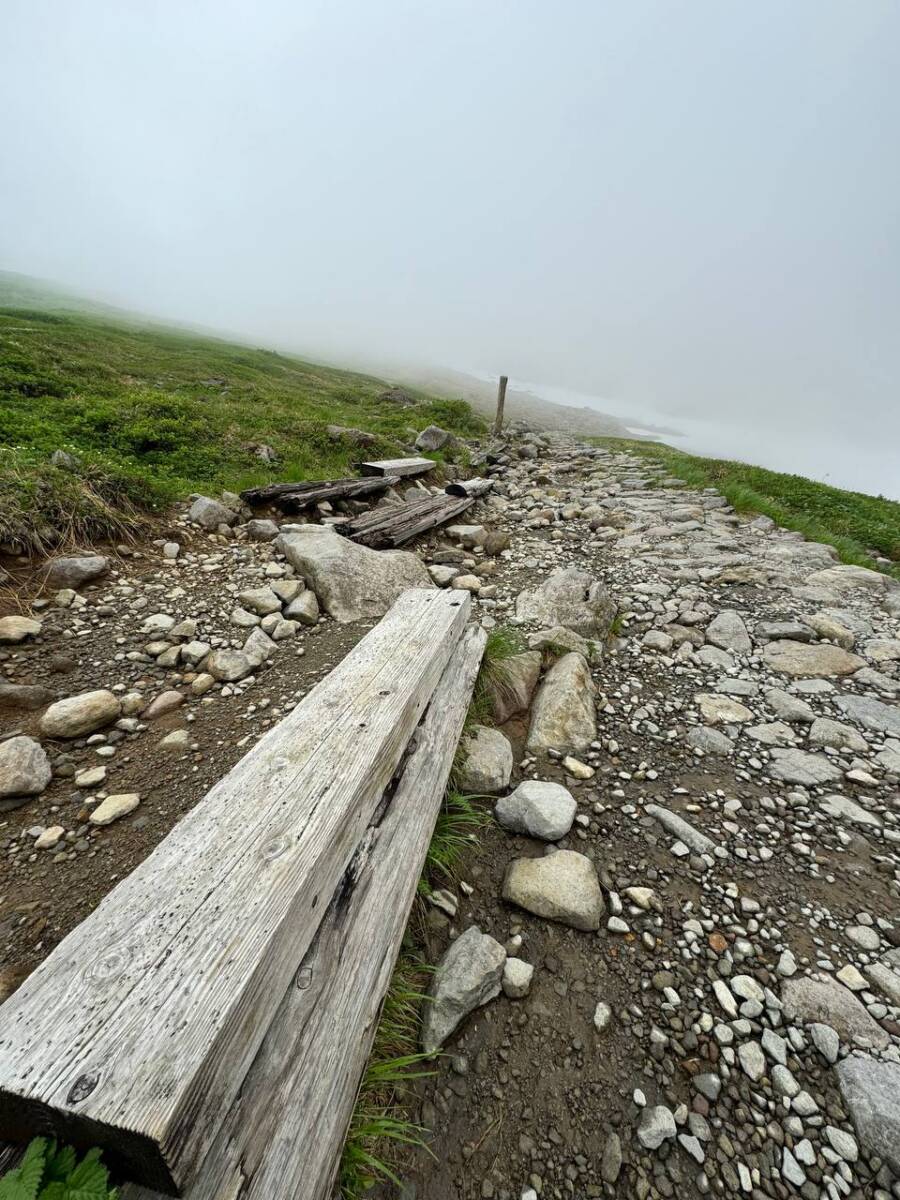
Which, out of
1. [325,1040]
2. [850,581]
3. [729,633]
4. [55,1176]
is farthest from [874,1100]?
[850,581]

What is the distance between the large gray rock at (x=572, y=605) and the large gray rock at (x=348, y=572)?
4.57 feet

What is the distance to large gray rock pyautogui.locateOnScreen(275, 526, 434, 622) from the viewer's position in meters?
5.35

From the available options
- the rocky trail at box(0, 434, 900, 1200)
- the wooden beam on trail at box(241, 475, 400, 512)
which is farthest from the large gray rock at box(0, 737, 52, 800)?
the wooden beam on trail at box(241, 475, 400, 512)

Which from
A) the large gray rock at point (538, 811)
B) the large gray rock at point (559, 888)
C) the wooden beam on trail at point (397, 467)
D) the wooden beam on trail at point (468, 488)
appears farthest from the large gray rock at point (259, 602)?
the wooden beam on trail at point (468, 488)

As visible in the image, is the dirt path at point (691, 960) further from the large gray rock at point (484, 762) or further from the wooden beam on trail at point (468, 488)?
the wooden beam on trail at point (468, 488)

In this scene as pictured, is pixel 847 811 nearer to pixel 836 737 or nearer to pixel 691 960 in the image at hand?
pixel 836 737

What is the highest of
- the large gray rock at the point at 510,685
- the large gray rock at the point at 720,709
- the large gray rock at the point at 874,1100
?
the large gray rock at the point at 720,709

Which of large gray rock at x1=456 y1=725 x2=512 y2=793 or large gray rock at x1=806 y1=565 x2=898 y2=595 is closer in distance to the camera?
large gray rock at x1=456 y1=725 x2=512 y2=793

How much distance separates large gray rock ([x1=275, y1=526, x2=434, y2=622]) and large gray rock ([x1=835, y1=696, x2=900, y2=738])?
4447 millimetres

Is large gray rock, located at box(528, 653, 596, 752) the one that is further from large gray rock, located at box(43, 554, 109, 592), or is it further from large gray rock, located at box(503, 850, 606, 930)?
large gray rock, located at box(43, 554, 109, 592)

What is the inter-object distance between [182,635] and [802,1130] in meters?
4.95

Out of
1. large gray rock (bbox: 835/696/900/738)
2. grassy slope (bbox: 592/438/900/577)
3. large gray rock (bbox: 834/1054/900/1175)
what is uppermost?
grassy slope (bbox: 592/438/900/577)

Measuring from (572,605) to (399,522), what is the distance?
3.26 metres

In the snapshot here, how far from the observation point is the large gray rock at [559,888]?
2.61m
